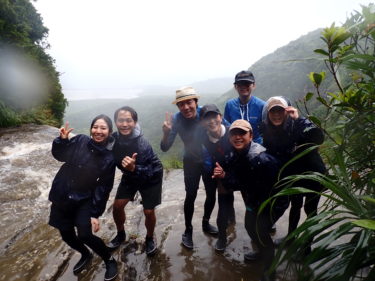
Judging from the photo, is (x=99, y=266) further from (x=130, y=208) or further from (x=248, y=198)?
(x=248, y=198)

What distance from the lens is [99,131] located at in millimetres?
2768

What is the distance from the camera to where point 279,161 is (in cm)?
256

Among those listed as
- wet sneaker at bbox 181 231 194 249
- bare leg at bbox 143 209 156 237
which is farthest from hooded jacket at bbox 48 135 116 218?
wet sneaker at bbox 181 231 194 249

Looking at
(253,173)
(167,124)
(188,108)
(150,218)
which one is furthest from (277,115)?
(150,218)

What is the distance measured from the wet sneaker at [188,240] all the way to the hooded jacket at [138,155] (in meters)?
0.97

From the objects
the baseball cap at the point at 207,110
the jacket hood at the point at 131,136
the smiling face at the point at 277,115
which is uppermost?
the baseball cap at the point at 207,110

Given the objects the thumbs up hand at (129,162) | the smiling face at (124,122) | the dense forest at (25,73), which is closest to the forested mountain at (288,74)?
the dense forest at (25,73)

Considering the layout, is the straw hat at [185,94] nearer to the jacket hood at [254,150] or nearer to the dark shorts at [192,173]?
the dark shorts at [192,173]

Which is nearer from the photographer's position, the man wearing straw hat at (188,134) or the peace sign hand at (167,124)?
the man wearing straw hat at (188,134)

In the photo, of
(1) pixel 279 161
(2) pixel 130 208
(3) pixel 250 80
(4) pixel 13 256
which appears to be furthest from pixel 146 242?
(3) pixel 250 80

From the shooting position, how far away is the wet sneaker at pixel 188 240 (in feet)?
11.1

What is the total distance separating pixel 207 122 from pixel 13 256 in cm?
327

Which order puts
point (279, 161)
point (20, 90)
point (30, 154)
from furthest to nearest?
1. point (20, 90)
2. point (30, 154)
3. point (279, 161)

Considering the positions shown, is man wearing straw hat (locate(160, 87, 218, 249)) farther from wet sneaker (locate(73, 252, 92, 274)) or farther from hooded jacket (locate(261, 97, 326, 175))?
wet sneaker (locate(73, 252, 92, 274))
